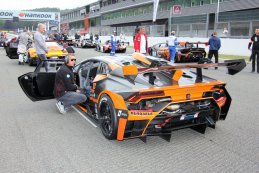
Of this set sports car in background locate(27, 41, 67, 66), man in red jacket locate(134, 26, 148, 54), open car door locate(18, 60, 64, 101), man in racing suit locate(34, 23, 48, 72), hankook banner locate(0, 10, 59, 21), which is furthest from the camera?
hankook banner locate(0, 10, 59, 21)

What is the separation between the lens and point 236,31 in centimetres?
2747

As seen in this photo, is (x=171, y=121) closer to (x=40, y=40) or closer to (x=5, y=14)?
(x=40, y=40)

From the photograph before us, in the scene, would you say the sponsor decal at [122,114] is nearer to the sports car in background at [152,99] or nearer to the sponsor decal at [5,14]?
the sports car in background at [152,99]

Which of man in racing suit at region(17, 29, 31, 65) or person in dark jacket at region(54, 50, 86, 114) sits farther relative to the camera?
man in racing suit at region(17, 29, 31, 65)

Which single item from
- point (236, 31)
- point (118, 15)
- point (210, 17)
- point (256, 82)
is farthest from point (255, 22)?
point (118, 15)

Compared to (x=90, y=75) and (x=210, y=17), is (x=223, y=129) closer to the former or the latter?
(x=90, y=75)

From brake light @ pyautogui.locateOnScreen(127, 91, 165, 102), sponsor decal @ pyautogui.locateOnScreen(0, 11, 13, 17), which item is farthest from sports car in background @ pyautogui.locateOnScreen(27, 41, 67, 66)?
sponsor decal @ pyautogui.locateOnScreen(0, 11, 13, 17)

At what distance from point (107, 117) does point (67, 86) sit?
1.47 metres

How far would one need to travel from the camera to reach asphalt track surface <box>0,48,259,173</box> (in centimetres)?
331

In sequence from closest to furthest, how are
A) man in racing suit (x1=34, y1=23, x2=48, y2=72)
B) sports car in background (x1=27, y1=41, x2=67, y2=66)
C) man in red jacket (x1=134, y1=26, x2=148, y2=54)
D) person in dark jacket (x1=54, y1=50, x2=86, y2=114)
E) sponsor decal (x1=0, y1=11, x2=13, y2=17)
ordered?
person in dark jacket (x1=54, y1=50, x2=86, y2=114), man in racing suit (x1=34, y1=23, x2=48, y2=72), man in red jacket (x1=134, y1=26, x2=148, y2=54), sports car in background (x1=27, y1=41, x2=67, y2=66), sponsor decal (x1=0, y1=11, x2=13, y2=17)

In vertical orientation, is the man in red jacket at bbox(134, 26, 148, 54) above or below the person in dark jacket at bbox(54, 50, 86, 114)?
above

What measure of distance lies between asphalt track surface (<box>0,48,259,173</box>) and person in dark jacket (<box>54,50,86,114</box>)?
353 millimetres

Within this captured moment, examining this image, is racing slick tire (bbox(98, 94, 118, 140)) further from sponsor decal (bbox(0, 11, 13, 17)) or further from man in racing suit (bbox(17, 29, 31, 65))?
sponsor decal (bbox(0, 11, 13, 17))

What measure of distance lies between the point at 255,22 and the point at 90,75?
24.1 m
